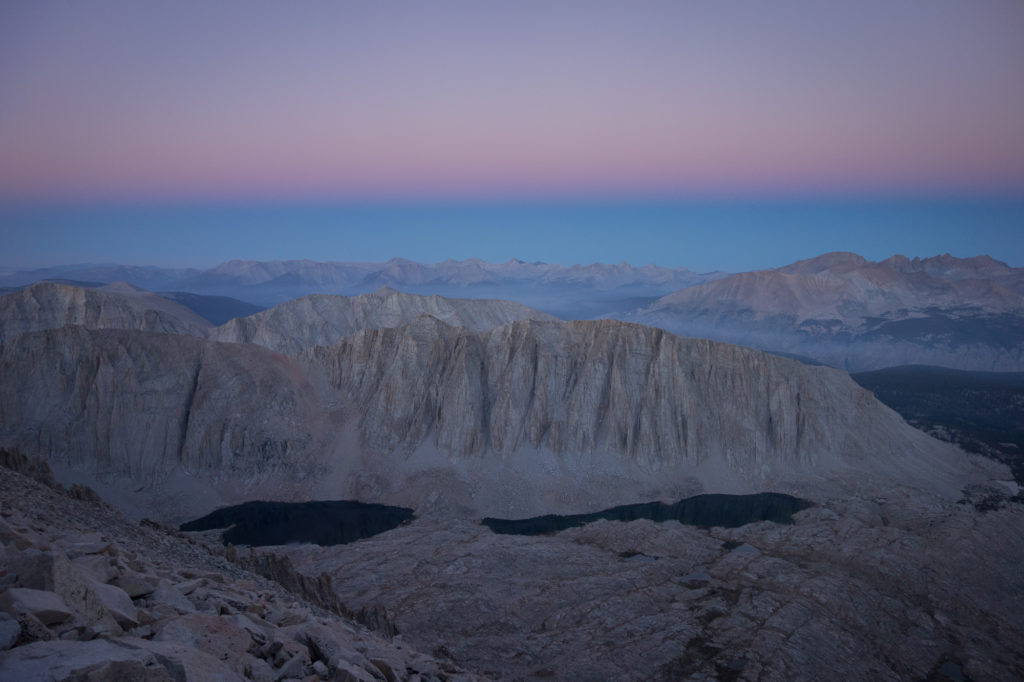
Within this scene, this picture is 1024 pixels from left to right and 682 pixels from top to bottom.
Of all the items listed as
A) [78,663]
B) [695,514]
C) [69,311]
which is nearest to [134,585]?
[78,663]

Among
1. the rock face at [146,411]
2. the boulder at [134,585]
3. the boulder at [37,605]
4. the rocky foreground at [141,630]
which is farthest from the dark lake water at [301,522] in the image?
the boulder at [37,605]

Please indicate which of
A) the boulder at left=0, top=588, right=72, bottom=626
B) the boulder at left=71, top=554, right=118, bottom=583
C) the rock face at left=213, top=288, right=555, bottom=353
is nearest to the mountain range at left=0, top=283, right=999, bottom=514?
the rock face at left=213, top=288, right=555, bottom=353

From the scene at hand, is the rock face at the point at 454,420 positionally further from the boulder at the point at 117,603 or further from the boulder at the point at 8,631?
the boulder at the point at 8,631

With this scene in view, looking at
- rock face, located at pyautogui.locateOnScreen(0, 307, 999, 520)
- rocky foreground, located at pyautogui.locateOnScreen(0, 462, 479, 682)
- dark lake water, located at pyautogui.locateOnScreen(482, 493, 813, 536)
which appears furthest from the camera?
rock face, located at pyautogui.locateOnScreen(0, 307, 999, 520)

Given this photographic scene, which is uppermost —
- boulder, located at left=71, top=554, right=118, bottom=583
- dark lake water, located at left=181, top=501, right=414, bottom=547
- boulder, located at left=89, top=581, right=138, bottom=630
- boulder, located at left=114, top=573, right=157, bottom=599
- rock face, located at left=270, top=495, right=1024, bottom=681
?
boulder, located at left=89, top=581, right=138, bottom=630

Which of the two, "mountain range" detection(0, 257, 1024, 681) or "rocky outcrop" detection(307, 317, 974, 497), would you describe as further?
"rocky outcrop" detection(307, 317, 974, 497)

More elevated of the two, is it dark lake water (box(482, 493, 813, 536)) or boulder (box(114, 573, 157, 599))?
boulder (box(114, 573, 157, 599))

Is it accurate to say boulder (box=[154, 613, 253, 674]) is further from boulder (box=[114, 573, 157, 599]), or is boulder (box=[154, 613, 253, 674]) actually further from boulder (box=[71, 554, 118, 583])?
boulder (box=[71, 554, 118, 583])

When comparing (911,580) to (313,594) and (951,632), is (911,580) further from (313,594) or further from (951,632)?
(313,594)
